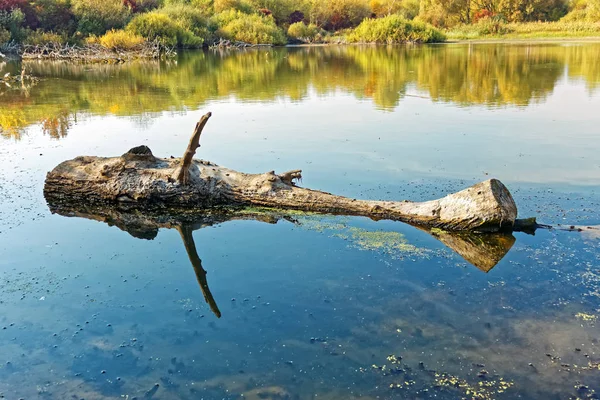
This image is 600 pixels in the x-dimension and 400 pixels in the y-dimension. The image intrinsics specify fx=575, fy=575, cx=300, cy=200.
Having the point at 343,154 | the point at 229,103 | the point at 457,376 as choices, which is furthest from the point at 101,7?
the point at 457,376

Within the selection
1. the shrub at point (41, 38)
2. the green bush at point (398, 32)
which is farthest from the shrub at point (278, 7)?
the shrub at point (41, 38)

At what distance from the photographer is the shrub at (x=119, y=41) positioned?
36.1 meters

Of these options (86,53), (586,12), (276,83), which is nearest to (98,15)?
(86,53)

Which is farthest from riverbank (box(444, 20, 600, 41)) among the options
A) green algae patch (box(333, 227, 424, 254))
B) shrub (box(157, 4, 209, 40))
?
green algae patch (box(333, 227, 424, 254))

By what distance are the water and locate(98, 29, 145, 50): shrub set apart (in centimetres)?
2703

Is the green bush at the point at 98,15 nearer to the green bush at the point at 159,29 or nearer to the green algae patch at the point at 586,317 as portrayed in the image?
the green bush at the point at 159,29

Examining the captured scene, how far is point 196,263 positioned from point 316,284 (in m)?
1.32

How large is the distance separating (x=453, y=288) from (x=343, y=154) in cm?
460

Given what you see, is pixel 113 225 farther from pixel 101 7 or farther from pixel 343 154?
pixel 101 7

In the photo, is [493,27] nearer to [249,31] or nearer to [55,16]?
[249,31]

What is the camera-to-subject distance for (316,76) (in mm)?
21469

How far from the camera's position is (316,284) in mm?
5250

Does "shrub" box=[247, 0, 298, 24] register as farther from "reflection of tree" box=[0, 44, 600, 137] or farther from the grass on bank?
"reflection of tree" box=[0, 44, 600, 137]

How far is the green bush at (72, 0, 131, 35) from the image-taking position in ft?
128
